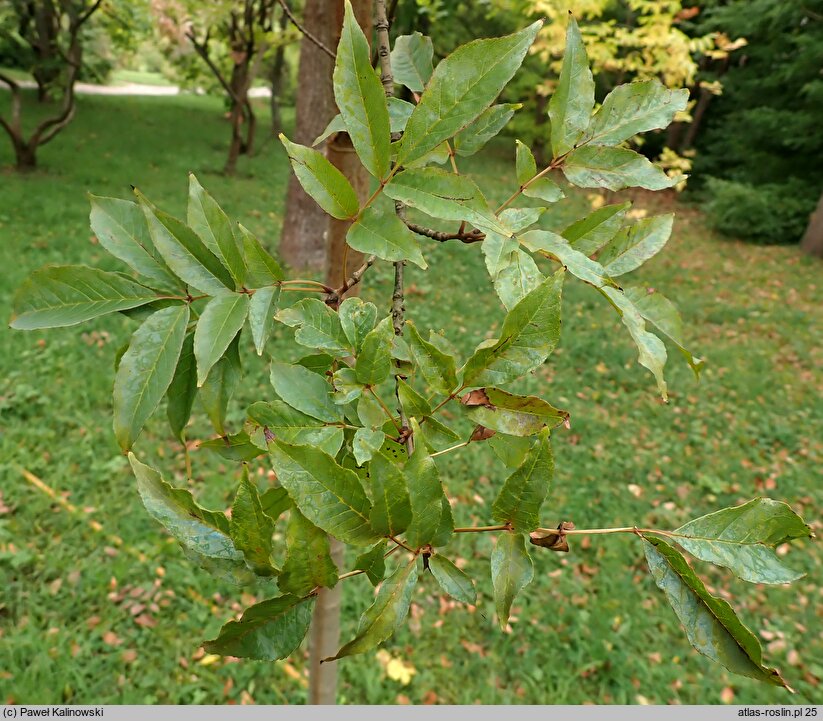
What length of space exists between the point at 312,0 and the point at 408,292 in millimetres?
2953

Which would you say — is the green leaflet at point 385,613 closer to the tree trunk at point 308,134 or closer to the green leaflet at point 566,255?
the green leaflet at point 566,255

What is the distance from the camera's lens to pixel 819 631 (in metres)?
3.56

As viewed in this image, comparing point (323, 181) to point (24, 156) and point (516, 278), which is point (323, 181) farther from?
point (24, 156)

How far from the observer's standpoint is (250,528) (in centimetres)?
59

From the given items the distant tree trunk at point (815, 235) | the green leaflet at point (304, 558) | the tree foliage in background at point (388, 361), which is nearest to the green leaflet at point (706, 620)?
the tree foliage in background at point (388, 361)

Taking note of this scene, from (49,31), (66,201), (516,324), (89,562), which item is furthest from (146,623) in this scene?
(49,31)

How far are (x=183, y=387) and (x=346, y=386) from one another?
0.27 m

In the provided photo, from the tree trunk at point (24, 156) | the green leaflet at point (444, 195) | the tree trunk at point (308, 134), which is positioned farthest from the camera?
the tree trunk at point (24, 156)

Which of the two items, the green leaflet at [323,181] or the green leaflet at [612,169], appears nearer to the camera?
the green leaflet at [323,181]

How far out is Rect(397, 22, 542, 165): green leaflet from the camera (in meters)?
0.63

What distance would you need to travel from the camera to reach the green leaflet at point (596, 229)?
32.8 inches

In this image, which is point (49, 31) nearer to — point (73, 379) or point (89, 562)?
point (73, 379)

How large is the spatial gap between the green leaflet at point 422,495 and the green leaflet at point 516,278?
0.71 feet

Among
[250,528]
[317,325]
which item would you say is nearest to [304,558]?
[250,528]
